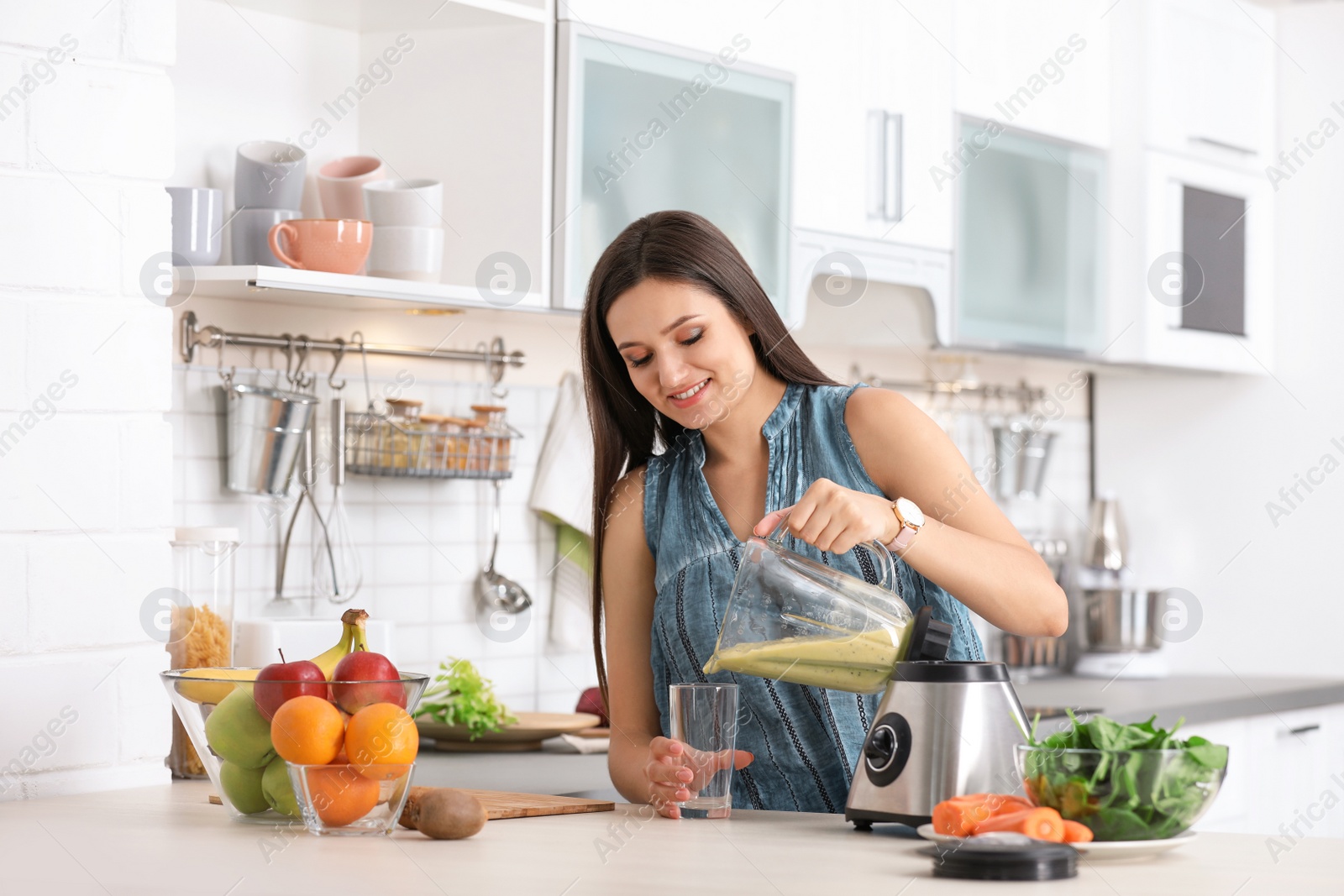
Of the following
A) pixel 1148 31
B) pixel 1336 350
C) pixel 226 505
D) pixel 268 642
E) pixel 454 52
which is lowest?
pixel 268 642

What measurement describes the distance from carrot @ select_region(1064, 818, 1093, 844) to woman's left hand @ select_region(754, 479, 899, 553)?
0.33 meters

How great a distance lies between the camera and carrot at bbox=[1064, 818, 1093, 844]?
1.13 metres

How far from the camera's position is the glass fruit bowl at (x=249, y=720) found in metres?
1.31

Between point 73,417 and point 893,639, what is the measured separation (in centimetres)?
95

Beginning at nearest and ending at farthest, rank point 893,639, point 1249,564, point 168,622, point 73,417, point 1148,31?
1. point 893,639
2. point 73,417
3. point 168,622
4. point 1148,31
5. point 1249,564

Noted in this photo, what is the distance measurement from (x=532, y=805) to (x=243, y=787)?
0.88ft

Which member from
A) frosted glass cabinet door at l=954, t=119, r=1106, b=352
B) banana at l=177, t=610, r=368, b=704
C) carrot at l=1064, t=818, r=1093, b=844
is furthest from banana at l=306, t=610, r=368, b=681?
frosted glass cabinet door at l=954, t=119, r=1106, b=352

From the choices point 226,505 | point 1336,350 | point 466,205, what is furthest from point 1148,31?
point 226,505

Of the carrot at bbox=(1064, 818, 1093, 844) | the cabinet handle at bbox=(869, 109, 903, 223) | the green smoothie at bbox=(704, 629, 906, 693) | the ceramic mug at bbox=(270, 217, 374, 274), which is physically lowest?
the carrot at bbox=(1064, 818, 1093, 844)

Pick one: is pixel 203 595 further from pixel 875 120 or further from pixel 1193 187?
pixel 1193 187

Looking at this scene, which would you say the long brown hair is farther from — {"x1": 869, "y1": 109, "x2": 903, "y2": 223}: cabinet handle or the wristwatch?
{"x1": 869, "y1": 109, "x2": 903, "y2": 223}: cabinet handle

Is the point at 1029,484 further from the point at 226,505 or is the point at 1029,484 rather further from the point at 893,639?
the point at 893,639

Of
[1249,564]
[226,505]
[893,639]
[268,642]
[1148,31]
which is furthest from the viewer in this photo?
[1249,564]

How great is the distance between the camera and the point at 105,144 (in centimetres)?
173
